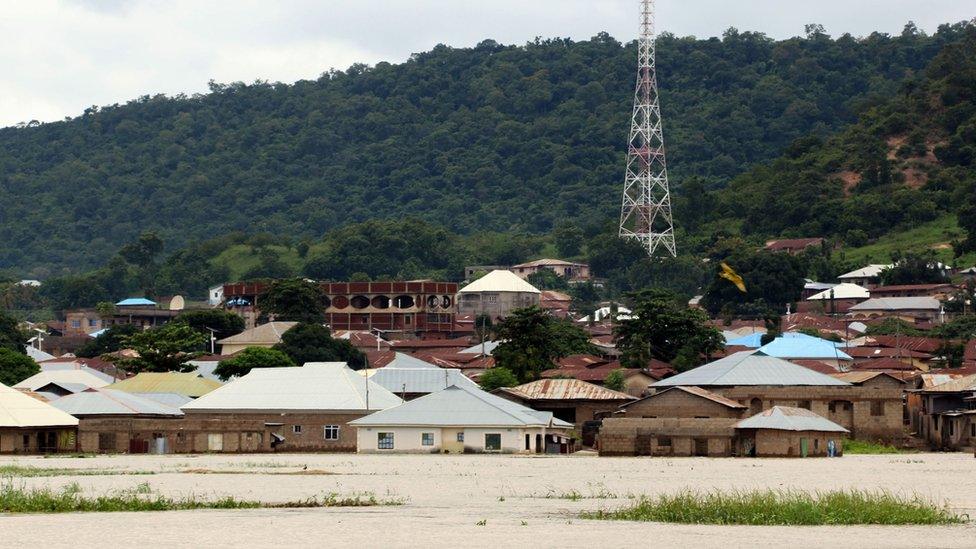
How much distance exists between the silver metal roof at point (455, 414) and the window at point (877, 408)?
38.8ft

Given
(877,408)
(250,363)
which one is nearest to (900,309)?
(250,363)

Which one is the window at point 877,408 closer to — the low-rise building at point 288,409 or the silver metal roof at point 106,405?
the low-rise building at point 288,409

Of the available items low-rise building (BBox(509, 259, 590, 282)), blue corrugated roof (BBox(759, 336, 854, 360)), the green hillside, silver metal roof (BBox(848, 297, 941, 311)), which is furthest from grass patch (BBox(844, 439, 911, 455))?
low-rise building (BBox(509, 259, 590, 282))

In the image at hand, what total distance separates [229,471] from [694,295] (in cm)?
10874

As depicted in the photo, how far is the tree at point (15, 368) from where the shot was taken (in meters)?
92.6

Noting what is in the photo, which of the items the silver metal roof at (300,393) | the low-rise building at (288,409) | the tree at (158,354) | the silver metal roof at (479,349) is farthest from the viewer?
the silver metal roof at (479,349)

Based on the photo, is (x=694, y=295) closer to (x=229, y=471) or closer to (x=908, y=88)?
(x=908, y=88)

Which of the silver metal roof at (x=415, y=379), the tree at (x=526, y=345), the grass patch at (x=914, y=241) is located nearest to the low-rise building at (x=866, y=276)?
the grass patch at (x=914, y=241)

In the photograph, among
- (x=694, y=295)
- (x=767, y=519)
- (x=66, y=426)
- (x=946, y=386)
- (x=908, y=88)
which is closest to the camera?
(x=767, y=519)

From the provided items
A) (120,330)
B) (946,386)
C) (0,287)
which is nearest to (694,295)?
→ (120,330)

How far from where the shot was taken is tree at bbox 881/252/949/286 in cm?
13825

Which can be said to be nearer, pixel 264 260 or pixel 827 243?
pixel 827 243

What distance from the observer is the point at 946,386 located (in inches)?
2876

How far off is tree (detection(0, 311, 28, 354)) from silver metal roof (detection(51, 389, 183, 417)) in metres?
43.4
